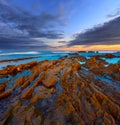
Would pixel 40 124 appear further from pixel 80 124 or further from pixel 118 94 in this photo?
pixel 118 94

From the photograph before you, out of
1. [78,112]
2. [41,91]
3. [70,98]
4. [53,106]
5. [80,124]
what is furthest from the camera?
[41,91]

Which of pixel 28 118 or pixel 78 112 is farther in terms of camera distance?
pixel 78 112

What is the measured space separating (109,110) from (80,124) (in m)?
2.22

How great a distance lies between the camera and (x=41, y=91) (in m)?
9.80

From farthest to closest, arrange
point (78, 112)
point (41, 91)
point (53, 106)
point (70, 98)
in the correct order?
1. point (41, 91)
2. point (70, 98)
3. point (53, 106)
4. point (78, 112)

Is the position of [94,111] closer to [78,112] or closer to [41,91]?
[78,112]

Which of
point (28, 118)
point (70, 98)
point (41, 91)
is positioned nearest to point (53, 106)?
point (70, 98)

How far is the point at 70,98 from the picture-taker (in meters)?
8.16

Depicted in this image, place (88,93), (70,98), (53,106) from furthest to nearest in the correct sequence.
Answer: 1. (88,93)
2. (70,98)
3. (53,106)

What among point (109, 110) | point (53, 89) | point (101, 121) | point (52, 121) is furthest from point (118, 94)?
point (52, 121)

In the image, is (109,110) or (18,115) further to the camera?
(109,110)

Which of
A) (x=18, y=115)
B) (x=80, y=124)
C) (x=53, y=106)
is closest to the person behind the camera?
(x=80, y=124)

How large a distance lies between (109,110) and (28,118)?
14.0ft

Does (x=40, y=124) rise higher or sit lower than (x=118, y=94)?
higher
